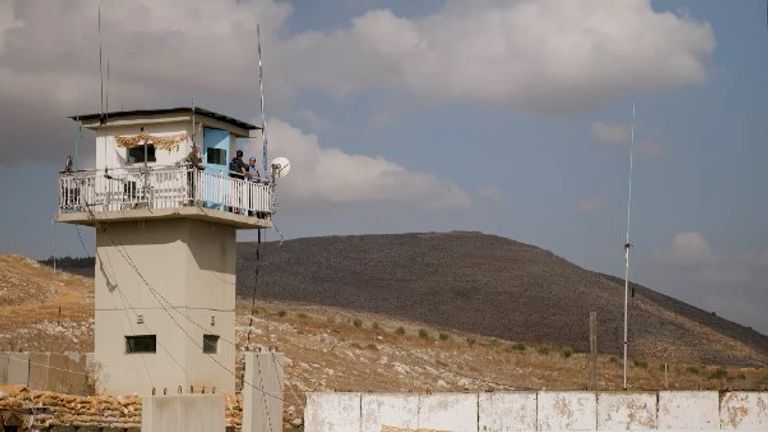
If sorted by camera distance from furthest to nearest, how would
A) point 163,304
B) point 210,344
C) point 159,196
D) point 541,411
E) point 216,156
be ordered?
1. point 216,156
2. point 210,344
3. point 159,196
4. point 163,304
5. point 541,411

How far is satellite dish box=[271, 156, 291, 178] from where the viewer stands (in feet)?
92.4

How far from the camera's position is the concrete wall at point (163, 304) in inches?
1044

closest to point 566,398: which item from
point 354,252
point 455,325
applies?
point 455,325

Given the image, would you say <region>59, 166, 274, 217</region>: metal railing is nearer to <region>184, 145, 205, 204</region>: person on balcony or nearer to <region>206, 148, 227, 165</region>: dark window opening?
<region>184, 145, 205, 204</region>: person on balcony

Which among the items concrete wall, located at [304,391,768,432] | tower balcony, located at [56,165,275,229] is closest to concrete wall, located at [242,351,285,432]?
concrete wall, located at [304,391,768,432]

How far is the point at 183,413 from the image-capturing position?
83.6ft

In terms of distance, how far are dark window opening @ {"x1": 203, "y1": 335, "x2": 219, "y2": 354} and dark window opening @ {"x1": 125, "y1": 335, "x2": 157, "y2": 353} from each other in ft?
3.72

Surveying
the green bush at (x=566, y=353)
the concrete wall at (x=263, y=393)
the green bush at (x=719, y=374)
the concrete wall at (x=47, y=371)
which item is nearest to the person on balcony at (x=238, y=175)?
the concrete wall at (x=263, y=393)

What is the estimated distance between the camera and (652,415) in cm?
2511

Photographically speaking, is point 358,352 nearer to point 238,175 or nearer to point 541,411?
point 238,175

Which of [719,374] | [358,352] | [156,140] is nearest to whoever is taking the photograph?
[156,140]

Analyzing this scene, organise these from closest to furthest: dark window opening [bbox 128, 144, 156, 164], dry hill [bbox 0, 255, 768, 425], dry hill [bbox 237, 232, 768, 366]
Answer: dark window opening [bbox 128, 144, 156, 164], dry hill [bbox 0, 255, 768, 425], dry hill [bbox 237, 232, 768, 366]

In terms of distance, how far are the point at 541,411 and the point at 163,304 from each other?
8.65 meters

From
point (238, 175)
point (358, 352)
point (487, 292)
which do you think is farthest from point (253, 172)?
point (487, 292)
